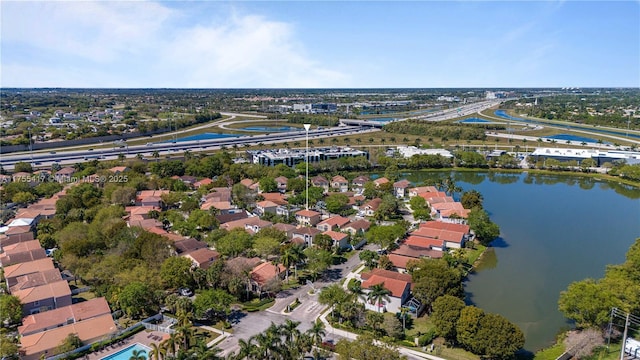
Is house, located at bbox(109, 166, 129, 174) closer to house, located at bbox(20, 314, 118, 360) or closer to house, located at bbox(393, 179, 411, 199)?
house, located at bbox(20, 314, 118, 360)

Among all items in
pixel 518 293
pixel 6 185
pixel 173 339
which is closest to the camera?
pixel 173 339

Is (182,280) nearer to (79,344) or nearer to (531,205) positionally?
(79,344)

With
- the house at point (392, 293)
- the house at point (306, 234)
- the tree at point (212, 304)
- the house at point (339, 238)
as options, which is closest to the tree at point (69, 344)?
the tree at point (212, 304)

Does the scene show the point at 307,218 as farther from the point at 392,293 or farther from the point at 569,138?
the point at 569,138

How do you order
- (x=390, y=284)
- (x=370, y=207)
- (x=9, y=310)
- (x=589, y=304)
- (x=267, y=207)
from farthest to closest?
1. (x=370, y=207)
2. (x=267, y=207)
3. (x=390, y=284)
4. (x=9, y=310)
5. (x=589, y=304)

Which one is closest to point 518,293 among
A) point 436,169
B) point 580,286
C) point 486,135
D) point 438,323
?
point 580,286

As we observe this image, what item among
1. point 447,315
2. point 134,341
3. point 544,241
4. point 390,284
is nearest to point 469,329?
point 447,315
